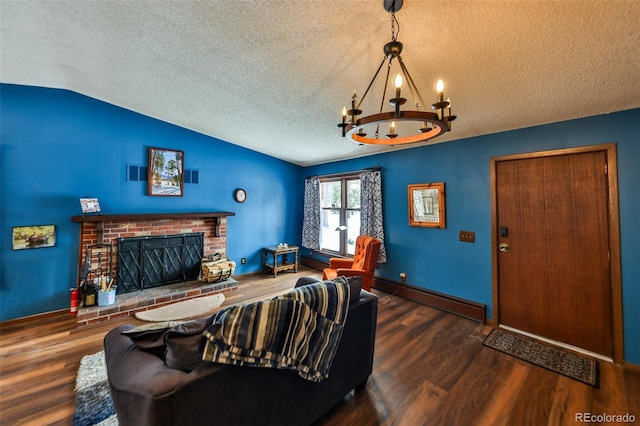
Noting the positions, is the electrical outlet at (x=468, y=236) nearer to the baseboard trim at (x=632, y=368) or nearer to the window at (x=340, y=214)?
the baseboard trim at (x=632, y=368)

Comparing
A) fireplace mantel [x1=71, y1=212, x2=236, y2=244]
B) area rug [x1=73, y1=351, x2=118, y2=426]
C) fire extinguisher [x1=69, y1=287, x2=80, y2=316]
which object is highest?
fireplace mantel [x1=71, y1=212, x2=236, y2=244]

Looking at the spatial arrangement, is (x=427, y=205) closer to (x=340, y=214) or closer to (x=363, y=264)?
(x=363, y=264)

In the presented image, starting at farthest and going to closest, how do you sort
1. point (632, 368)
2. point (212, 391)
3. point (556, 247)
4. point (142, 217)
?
point (142, 217), point (556, 247), point (632, 368), point (212, 391)

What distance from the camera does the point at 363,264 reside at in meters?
3.73

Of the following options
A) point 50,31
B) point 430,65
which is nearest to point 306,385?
point 430,65

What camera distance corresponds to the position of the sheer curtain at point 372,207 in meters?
4.17

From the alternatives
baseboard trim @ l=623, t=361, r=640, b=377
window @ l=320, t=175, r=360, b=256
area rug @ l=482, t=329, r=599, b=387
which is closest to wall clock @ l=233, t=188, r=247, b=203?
window @ l=320, t=175, r=360, b=256

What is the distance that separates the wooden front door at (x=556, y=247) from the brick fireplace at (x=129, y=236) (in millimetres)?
4028

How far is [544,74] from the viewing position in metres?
1.90

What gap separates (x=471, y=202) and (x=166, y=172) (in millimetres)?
4590

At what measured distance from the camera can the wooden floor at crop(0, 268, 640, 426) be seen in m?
1.72

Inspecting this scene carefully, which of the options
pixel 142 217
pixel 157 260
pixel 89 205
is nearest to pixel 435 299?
pixel 157 260

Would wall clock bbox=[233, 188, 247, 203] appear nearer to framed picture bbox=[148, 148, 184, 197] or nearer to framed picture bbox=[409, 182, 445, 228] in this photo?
framed picture bbox=[148, 148, 184, 197]

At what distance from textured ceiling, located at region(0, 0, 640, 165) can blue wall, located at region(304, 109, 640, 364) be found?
19 cm
